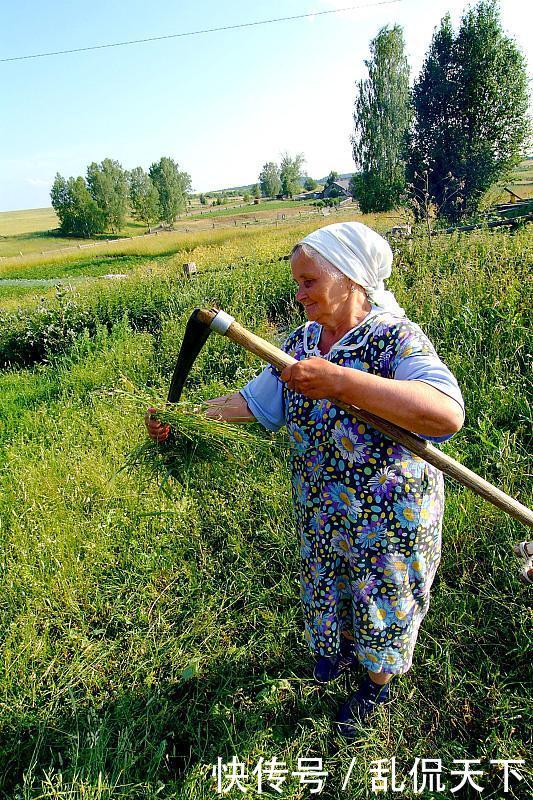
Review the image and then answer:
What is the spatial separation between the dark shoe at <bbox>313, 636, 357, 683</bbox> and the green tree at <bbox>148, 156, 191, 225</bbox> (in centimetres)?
6091

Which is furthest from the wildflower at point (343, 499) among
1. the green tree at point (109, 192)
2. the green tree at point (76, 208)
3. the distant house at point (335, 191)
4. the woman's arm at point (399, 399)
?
the distant house at point (335, 191)

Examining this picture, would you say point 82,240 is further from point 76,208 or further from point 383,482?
point 383,482

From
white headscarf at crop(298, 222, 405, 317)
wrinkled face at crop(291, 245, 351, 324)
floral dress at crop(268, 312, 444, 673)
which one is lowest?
floral dress at crop(268, 312, 444, 673)

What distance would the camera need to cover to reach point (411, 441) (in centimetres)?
117

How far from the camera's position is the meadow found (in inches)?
65.0

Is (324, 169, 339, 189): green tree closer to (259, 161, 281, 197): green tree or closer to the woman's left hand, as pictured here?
(259, 161, 281, 197): green tree

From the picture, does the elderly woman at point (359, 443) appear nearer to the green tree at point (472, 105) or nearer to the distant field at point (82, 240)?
the green tree at point (472, 105)

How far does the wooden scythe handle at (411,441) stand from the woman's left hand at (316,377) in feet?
0.15

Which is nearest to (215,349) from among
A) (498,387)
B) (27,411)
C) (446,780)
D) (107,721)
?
(27,411)

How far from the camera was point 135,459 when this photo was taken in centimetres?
169

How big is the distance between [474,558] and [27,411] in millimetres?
3934

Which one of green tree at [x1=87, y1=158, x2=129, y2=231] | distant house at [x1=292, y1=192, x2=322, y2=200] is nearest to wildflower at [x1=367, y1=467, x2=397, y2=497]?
green tree at [x1=87, y1=158, x2=129, y2=231]

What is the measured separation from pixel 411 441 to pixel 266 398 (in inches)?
21.7

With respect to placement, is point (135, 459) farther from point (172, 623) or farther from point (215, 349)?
point (215, 349)
